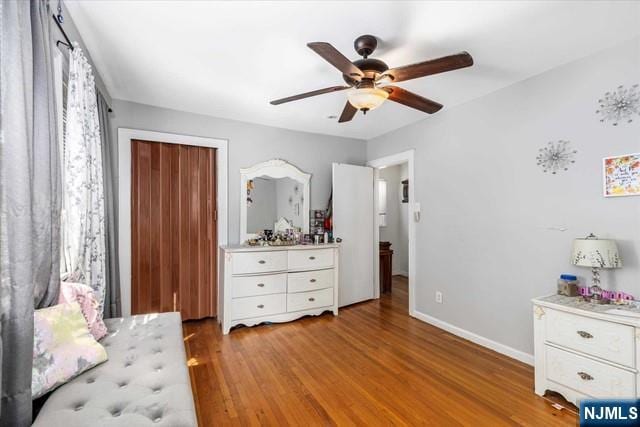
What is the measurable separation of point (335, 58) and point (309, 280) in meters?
2.52

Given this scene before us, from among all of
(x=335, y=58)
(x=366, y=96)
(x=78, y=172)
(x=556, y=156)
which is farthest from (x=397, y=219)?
(x=78, y=172)

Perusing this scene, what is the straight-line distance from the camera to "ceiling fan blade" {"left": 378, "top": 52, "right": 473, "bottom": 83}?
160 centimetres

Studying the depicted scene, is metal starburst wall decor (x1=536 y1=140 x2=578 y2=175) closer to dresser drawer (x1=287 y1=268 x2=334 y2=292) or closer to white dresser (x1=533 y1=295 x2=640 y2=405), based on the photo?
white dresser (x1=533 y1=295 x2=640 y2=405)

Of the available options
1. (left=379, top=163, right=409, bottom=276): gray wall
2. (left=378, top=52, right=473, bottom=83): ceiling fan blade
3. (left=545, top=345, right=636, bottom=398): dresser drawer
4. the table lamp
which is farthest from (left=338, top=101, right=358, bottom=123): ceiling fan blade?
(left=379, top=163, right=409, bottom=276): gray wall

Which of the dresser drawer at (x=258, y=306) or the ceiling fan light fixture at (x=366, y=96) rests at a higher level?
the ceiling fan light fixture at (x=366, y=96)

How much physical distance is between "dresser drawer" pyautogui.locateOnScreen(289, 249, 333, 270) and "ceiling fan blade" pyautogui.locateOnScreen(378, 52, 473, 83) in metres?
2.16

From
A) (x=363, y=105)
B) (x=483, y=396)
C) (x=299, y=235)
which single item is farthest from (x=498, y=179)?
(x=299, y=235)

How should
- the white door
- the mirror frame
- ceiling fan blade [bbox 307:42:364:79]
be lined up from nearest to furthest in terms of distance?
1. ceiling fan blade [bbox 307:42:364:79]
2. the mirror frame
3. the white door

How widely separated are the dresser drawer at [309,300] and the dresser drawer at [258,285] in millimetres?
170

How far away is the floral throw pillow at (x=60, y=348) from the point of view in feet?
3.95

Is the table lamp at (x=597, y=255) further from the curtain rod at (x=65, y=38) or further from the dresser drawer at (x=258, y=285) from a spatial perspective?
the curtain rod at (x=65, y=38)

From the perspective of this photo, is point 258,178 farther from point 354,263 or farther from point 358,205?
point 354,263

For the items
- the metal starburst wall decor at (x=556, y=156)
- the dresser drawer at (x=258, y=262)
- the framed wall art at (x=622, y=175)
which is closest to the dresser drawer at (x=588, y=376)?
the framed wall art at (x=622, y=175)

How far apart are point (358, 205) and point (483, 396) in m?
2.60
